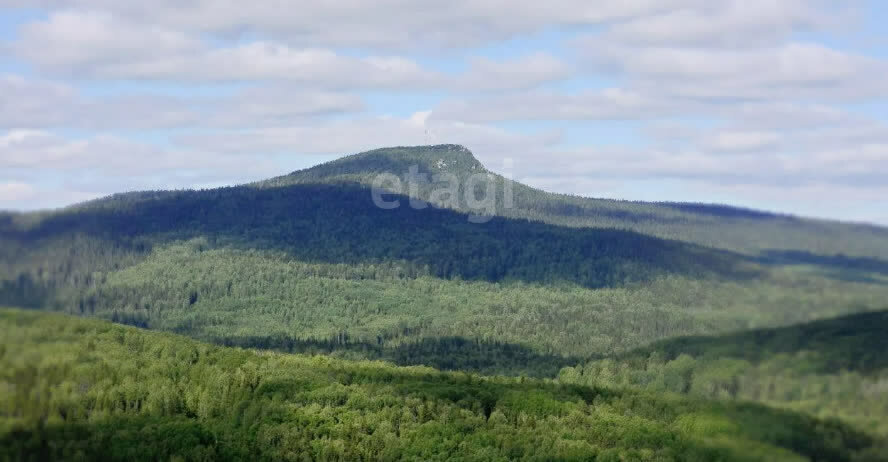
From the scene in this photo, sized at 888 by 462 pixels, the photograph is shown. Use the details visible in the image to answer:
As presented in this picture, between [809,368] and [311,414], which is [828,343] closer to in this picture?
[809,368]

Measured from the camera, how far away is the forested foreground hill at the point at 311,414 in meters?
29.6

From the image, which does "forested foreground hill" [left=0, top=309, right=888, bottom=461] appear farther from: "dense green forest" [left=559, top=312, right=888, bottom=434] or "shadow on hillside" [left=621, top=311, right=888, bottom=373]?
"shadow on hillside" [left=621, top=311, right=888, bottom=373]

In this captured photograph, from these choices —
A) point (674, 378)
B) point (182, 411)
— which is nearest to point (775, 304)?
point (674, 378)

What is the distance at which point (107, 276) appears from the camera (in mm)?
52062

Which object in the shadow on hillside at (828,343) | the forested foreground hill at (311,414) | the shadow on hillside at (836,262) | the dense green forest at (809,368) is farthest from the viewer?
the shadow on hillside at (836,262)

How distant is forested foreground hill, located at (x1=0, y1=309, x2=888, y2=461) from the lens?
1164 inches

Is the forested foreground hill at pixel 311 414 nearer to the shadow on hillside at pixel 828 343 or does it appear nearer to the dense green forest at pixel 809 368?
the dense green forest at pixel 809 368

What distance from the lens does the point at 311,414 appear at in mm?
78375

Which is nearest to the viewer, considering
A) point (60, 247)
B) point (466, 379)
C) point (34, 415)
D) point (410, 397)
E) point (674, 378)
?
point (34, 415)

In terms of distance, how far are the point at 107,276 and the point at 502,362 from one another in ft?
481

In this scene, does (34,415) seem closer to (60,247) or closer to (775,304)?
(60,247)

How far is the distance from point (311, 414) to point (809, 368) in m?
56.7

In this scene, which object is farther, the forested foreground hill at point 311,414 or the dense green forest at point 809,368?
the forested foreground hill at point 311,414

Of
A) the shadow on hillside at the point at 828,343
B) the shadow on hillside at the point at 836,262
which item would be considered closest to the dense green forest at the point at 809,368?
the shadow on hillside at the point at 828,343
